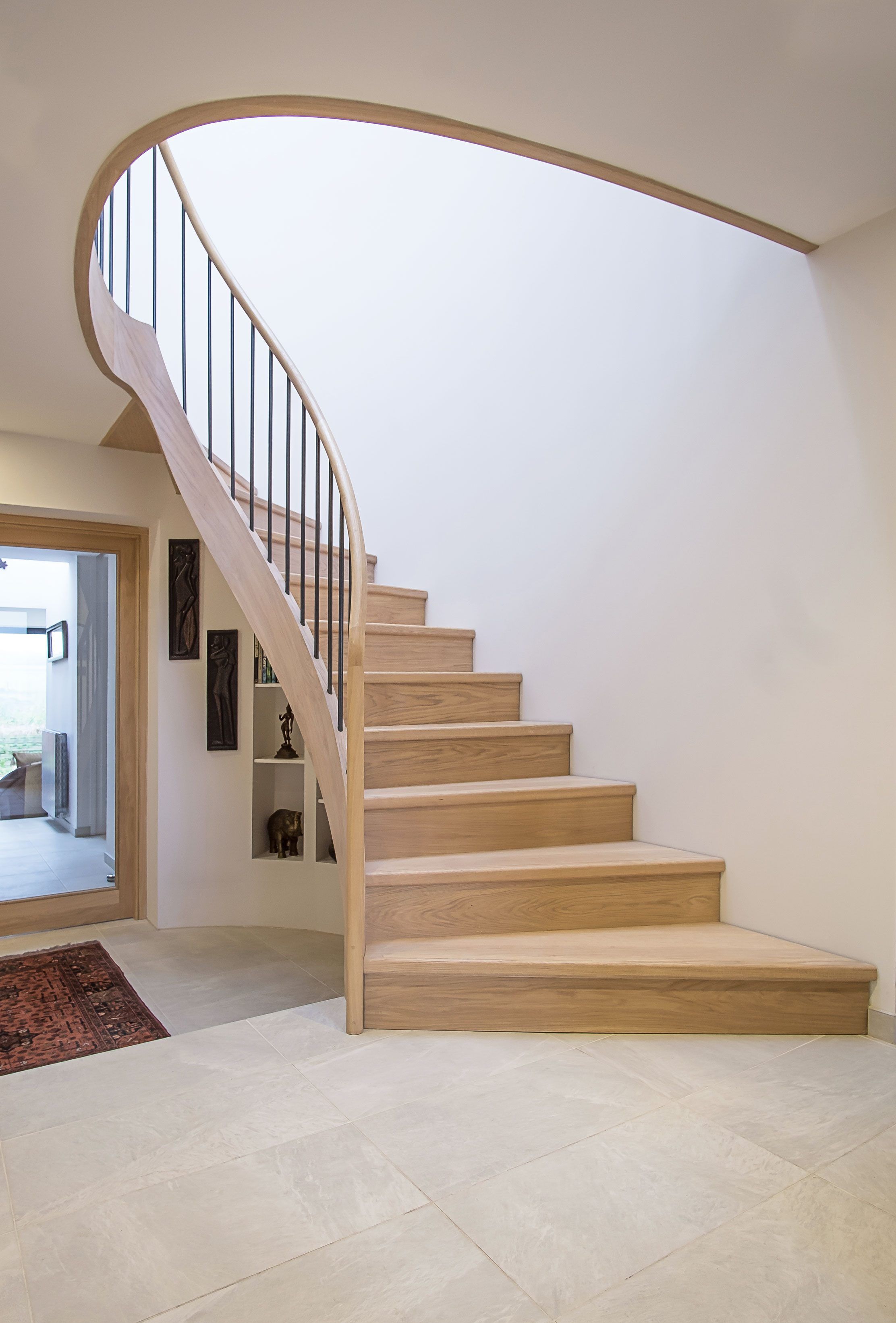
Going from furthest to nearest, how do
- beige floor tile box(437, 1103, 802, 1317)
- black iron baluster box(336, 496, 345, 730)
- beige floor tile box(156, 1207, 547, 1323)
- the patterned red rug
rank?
the patterned red rug → black iron baluster box(336, 496, 345, 730) → beige floor tile box(437, 1103, 802, 1317) → beige floor tile box(156, 1207, 547, 1323)

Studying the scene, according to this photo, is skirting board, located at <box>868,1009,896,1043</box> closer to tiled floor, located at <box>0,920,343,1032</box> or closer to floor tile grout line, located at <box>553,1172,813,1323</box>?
floor tile grout line, located at <box>553,1172,813,1323</box>

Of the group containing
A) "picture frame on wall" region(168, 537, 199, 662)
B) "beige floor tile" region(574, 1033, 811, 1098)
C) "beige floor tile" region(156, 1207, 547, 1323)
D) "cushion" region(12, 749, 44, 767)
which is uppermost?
"picture frame on wall" region(168, 537, 199, 662)

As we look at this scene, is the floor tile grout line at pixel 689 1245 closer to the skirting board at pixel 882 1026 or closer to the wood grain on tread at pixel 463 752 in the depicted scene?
the skirting board at pixel 882 1026

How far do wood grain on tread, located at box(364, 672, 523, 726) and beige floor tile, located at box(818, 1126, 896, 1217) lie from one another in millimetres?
2010

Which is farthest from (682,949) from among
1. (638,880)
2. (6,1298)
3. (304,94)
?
(304,94)

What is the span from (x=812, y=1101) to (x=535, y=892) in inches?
35.1

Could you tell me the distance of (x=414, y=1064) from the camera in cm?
207

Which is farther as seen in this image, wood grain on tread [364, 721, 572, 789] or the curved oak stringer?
wood grain on tread [364, 721, 572, 789]

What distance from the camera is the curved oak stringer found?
225 centimetres

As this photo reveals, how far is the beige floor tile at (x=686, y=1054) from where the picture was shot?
6.55 ft

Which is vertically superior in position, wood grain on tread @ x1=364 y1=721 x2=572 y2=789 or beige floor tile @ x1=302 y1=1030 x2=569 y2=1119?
wood grain on tread @ x1=364 y1=721 x2=572 y2=789

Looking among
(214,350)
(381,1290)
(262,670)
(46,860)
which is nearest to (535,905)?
(381,1290)

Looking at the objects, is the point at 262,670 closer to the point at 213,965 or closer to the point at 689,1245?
the point at 213,965

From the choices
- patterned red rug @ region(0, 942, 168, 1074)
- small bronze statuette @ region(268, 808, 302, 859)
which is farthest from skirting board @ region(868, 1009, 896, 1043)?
small bronze statuette @ region(268, 808, 302, 859)
